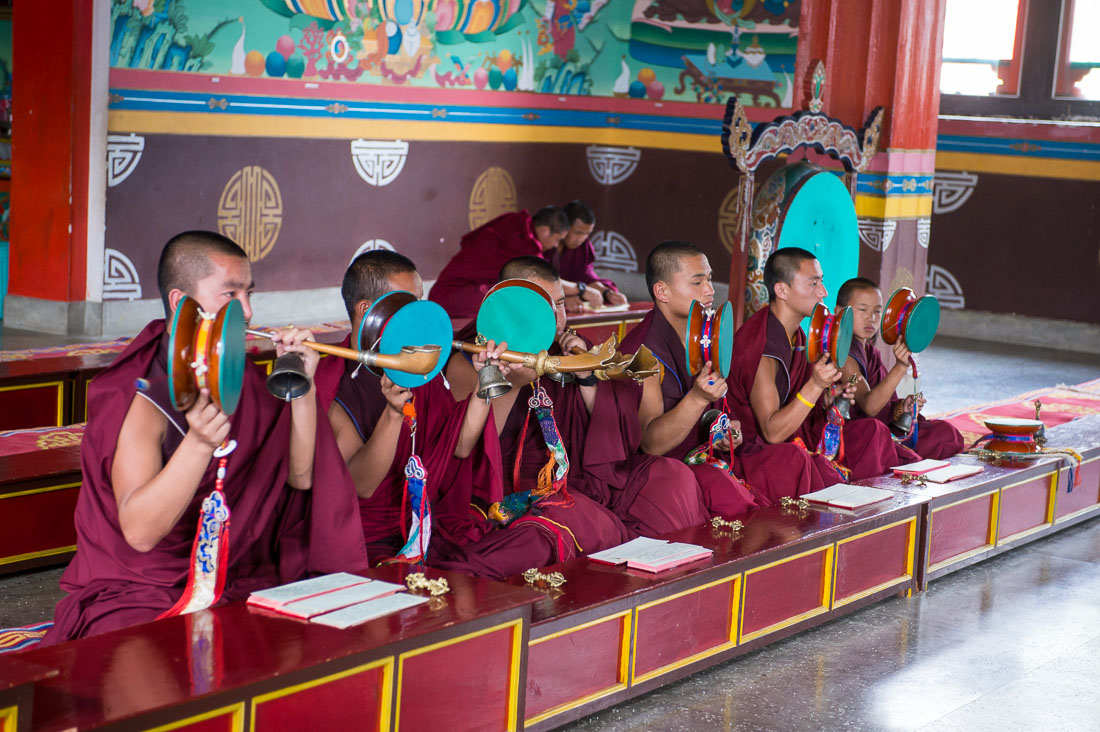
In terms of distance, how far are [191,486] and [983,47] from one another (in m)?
10.4

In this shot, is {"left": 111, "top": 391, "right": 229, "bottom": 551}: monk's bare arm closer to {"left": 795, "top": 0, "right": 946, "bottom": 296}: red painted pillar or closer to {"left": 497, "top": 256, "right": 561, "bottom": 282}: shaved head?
{"left": 497, "top": 256, "right": 561, "bottom": 282}: shaved head

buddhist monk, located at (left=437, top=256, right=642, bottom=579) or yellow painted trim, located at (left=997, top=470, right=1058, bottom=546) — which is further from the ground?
buddhist monk, located at (left=437, top=256, right=642, bottom=579)

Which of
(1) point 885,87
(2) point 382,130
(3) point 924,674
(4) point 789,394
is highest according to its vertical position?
(1) point 885,87

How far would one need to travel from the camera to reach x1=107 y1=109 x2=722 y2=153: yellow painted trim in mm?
9023

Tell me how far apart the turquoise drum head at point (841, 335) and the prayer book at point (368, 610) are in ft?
7.53

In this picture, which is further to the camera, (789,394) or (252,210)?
(252,210)

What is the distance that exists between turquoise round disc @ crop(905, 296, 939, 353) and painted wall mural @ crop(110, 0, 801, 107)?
219 inches

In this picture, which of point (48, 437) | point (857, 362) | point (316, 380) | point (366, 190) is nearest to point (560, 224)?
point (366, 190)

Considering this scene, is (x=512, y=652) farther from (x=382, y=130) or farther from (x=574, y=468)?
(x=382, y=130)

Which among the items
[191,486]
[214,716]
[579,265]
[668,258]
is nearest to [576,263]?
[579,265]

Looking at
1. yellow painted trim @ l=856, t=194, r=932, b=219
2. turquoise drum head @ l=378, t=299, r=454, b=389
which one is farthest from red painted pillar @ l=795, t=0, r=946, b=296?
turquoise drum head @ l=378, t=299, r=454, b=389

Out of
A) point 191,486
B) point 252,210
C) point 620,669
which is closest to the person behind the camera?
point 191,486

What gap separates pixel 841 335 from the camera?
495cm

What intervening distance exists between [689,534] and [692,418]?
0.54 meters
